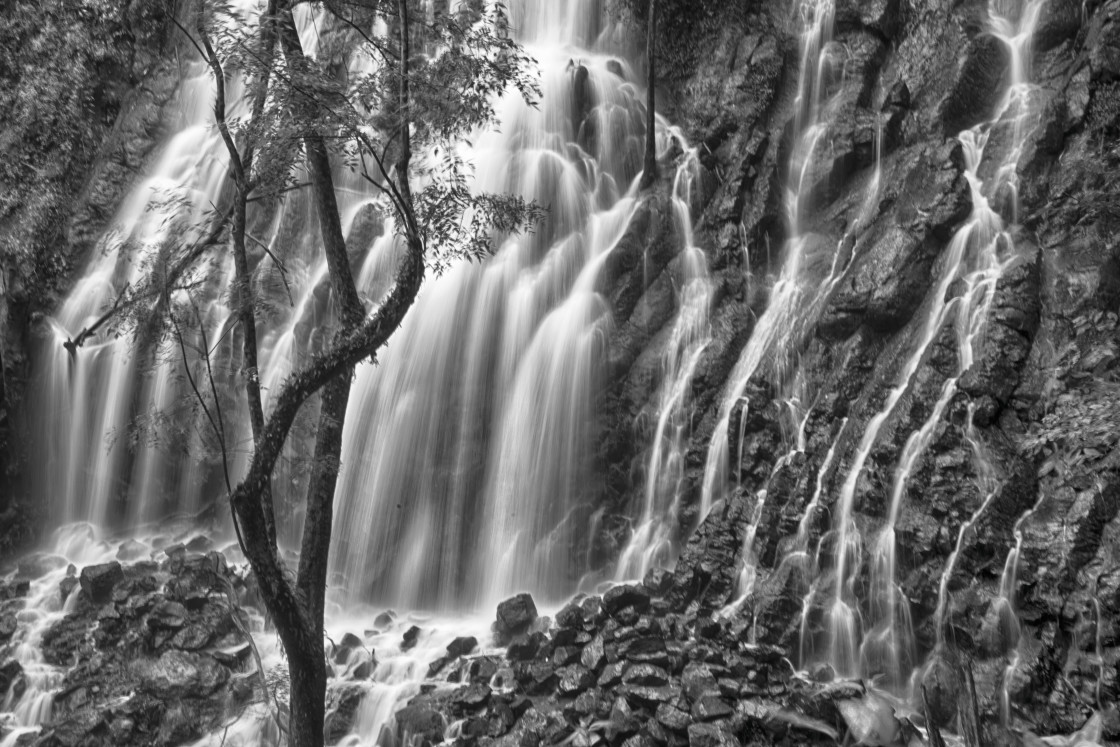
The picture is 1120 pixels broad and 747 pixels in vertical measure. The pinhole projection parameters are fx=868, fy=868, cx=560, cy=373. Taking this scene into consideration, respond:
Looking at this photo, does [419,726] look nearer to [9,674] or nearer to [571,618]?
[571,618]

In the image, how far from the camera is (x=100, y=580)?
14.7 metres

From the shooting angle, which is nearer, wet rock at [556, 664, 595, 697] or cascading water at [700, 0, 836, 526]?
wet rock at [556, 664, 595, 697]

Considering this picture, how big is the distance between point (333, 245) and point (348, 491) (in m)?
9.20

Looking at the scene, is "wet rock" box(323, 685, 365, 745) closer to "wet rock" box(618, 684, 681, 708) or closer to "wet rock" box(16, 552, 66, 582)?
"wet rock" box(618, 684, 681, 708)

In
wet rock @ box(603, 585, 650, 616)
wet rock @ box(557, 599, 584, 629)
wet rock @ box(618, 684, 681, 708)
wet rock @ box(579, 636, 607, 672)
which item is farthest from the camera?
wet rock @ box(603, 585, 650, 616)

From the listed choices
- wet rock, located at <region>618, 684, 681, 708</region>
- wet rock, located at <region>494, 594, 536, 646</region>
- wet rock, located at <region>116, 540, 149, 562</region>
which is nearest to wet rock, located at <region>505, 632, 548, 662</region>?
wet rock, located at <region>494, 594, 536, 646</region>

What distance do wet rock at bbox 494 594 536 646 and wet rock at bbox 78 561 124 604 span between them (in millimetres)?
6795

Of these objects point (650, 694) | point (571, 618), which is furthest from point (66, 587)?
point (650, 694)

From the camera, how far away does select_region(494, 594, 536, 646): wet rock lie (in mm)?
12977

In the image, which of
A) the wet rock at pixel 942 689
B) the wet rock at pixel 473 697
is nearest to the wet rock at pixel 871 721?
the wet rock at pixel 942 689

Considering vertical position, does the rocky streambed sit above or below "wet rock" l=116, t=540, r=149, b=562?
below

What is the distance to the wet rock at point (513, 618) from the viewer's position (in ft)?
42.6

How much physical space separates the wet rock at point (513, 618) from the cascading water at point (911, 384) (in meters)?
4.44

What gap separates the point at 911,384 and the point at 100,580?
1342 cm
